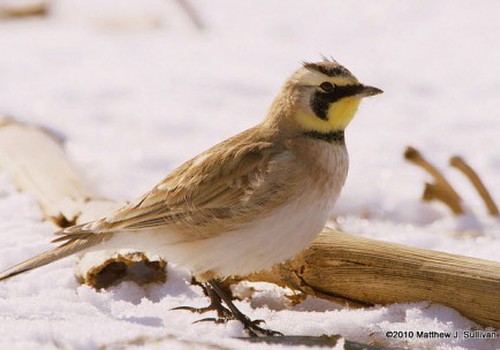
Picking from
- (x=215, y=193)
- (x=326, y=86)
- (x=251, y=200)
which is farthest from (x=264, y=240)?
(x=326, y=86)

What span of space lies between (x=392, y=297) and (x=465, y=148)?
3301 mm

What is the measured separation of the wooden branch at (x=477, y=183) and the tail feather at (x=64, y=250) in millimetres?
2614

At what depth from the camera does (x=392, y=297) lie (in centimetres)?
452

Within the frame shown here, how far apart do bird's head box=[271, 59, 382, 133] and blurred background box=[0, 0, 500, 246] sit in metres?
1.80

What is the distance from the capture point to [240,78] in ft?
29.1

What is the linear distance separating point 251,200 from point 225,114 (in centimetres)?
388

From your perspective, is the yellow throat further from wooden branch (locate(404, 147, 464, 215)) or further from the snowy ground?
wooden branch (locate(404, 147, 464, 215))

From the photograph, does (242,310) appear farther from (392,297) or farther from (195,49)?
(195,49)

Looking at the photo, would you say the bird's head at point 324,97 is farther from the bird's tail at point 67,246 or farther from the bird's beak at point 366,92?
the bird's tail at point 67,246

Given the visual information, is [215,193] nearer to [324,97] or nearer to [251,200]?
[251,200]

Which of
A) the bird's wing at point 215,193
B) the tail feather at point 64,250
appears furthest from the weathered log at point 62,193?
the bird's wing at point 215,193

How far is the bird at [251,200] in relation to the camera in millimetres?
4348

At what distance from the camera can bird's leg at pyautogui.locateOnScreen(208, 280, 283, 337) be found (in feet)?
13.8

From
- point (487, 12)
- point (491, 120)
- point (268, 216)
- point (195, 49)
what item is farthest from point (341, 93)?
point (487, 12)
